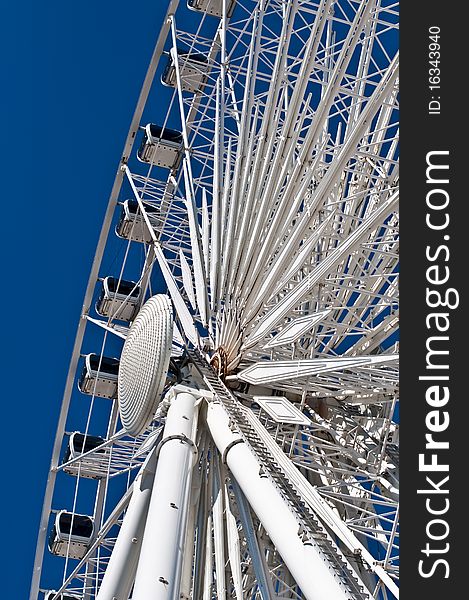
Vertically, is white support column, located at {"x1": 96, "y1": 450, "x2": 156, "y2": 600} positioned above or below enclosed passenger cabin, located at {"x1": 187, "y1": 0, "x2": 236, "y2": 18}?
below

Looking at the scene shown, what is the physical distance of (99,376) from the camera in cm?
1936

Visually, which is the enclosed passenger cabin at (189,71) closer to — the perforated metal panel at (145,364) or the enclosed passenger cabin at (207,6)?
the enclosed passenger cabin at (207,6)

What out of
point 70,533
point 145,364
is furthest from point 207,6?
point 70,533

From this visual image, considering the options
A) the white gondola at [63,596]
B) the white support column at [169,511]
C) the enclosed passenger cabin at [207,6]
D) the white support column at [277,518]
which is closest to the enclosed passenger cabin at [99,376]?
the white gondola at [63,596]

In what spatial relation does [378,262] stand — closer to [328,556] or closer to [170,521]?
[170,521]

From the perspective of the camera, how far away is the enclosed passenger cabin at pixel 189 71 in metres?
18.6

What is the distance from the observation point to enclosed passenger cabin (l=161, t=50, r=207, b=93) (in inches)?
731

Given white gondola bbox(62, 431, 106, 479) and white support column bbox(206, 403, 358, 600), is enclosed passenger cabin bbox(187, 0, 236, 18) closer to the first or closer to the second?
white gondola bbox(62, 431, 106, 479)

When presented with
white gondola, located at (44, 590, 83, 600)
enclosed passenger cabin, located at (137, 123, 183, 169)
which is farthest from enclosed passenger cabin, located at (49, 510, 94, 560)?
enclosed passenger cabin, located at (137, 123, 183, 169)

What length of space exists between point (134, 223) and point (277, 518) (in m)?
10.2

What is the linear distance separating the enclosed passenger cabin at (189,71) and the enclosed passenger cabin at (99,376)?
15.9 feet

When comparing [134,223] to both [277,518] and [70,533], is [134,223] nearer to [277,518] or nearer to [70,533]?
[70,533]

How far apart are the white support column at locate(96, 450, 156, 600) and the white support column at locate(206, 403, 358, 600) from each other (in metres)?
1.09

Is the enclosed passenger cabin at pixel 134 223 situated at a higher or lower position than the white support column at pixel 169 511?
higher
